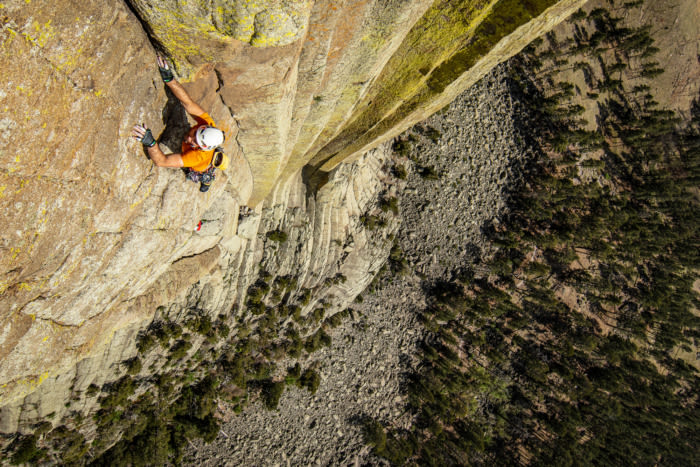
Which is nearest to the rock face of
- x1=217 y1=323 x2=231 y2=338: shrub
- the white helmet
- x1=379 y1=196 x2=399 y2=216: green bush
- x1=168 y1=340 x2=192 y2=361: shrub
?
the white helmet

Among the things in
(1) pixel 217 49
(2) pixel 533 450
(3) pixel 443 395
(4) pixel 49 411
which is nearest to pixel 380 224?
(3) pixel 443 395

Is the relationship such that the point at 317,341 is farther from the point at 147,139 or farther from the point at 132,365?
the point at 147,139

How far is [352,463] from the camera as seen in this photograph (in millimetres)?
14109

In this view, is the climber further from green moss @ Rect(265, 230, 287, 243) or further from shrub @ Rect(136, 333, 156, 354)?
shrub @ Rect(136, 333, 156, 354)

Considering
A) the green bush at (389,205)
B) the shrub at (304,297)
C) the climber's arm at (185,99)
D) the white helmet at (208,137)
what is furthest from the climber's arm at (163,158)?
the green bush at (389,205)

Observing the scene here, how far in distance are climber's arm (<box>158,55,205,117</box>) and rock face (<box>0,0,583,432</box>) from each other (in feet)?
0.58

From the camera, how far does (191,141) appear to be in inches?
224

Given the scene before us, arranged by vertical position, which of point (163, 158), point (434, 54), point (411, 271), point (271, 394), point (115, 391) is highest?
point (434, 54)

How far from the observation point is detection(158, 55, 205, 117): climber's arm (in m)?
4.91

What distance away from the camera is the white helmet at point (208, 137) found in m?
5.40

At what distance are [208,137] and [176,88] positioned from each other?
829 mm

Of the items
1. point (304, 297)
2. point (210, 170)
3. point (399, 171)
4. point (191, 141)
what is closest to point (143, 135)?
point (191, 141)

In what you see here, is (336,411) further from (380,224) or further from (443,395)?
(380,224)

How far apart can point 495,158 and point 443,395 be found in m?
11.0
